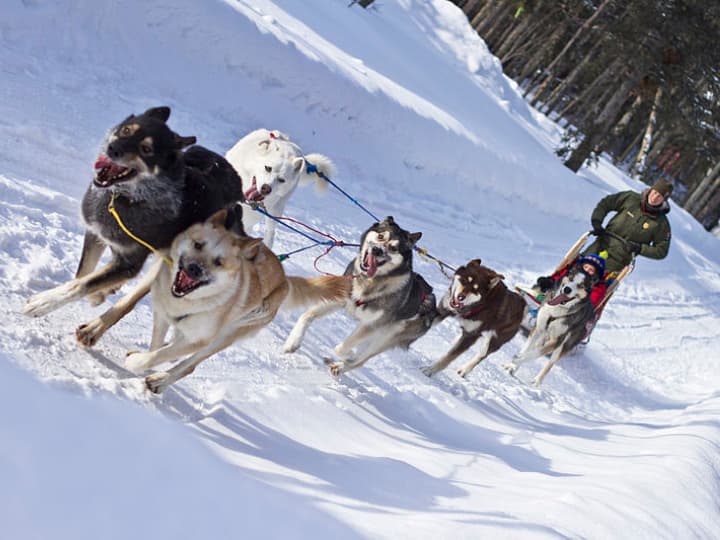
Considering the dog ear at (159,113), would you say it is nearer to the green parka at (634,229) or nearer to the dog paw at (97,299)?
the dog paw at (97,299)

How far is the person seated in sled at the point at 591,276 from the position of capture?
7172 mm

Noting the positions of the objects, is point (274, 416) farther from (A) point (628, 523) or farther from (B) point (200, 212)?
(A) point (628, 523)

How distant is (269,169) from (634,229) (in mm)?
4548

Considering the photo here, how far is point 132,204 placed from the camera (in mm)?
3314

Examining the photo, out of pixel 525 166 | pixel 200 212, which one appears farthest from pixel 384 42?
pixel 200 212

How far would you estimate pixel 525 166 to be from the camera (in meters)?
14.9

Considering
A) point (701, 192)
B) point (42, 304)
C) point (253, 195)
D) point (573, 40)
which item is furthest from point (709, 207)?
point (42, 304)

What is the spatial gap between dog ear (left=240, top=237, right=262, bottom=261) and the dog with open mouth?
296 cm

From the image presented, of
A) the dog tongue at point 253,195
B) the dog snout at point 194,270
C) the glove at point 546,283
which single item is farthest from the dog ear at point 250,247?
the glove at point 546,283

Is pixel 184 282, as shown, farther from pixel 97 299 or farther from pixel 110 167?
pixel 97 299

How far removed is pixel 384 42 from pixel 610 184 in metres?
8.77

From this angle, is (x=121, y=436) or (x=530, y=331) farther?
(x=530, y=331)

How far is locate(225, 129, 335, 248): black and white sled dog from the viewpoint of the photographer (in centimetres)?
564

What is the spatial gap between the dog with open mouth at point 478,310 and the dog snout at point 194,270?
324 centimetres
